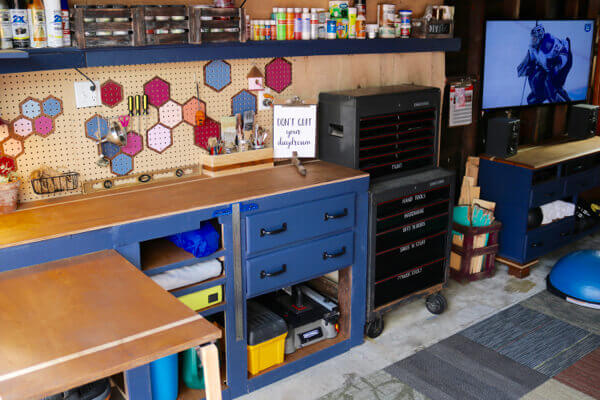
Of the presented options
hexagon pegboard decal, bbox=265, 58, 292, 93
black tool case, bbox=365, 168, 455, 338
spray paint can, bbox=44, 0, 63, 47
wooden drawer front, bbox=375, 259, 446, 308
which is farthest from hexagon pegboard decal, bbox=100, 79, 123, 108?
wooden drawer front, bbox=375, 259, 446, 308

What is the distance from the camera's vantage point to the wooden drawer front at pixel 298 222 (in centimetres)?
278

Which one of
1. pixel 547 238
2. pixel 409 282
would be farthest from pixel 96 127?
pixel 547 238

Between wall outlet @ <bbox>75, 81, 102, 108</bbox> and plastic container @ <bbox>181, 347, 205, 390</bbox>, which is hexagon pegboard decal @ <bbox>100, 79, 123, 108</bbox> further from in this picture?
plastic container @ <bbox>181, 347, 205, 390</bbox>

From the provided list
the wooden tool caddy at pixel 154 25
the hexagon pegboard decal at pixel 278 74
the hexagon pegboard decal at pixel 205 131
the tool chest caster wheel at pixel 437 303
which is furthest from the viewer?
the tool chest caster wheel at pixel 437 303

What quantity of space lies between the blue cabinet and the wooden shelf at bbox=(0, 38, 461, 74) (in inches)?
42.4

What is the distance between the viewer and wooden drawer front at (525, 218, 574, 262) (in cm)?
430

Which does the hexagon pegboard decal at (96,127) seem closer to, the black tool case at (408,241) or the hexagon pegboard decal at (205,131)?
the hexagon pegboard decal at (205,131)

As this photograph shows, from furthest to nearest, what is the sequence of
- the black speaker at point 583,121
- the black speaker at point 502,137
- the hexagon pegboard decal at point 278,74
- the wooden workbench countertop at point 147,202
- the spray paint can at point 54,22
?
the black speaker at point 583,121, the black speaker at point 502,137, the hexagon pegboard decal at point 278,74, the spray paint can at point 54,22, the wooden workbench countertop at point 147,202

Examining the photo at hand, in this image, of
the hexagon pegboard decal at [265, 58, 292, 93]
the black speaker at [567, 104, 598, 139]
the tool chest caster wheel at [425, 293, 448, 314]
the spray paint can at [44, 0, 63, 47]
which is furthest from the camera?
the black speaker at [567, 104, 598, 139]

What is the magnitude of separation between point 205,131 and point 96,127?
58cm

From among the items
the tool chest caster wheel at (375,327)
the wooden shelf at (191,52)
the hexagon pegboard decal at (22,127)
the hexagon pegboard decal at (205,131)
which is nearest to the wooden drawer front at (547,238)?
the tool chest caster wheel at (375,327)

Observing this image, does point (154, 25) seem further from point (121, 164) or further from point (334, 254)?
point (334, 254)

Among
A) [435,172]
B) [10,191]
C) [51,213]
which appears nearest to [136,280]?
[51,213]

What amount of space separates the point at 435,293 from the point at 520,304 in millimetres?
631
